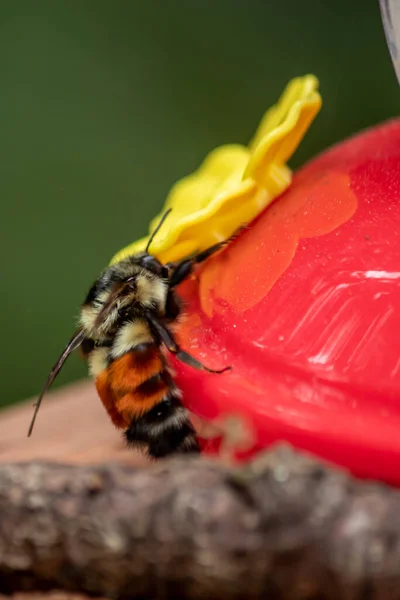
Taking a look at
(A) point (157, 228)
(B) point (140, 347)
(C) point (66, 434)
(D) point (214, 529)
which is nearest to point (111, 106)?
(C) point (66, 434)

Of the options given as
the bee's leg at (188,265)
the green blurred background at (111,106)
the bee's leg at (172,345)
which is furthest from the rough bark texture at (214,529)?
the green blurred background at (111,106)

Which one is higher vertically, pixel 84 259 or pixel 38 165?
pixel 38 165

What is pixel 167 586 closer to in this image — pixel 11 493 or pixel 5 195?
pixel 11 493

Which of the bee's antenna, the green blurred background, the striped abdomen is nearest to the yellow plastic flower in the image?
the bee's antenna

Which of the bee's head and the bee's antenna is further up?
the bee's antenna

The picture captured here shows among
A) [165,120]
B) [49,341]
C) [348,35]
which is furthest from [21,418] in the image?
[348,35]

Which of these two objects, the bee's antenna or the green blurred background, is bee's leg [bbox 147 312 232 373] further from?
the green blurred background

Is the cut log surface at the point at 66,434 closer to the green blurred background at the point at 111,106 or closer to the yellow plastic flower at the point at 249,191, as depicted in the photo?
the yellow plastic flower at the point at 249,191
